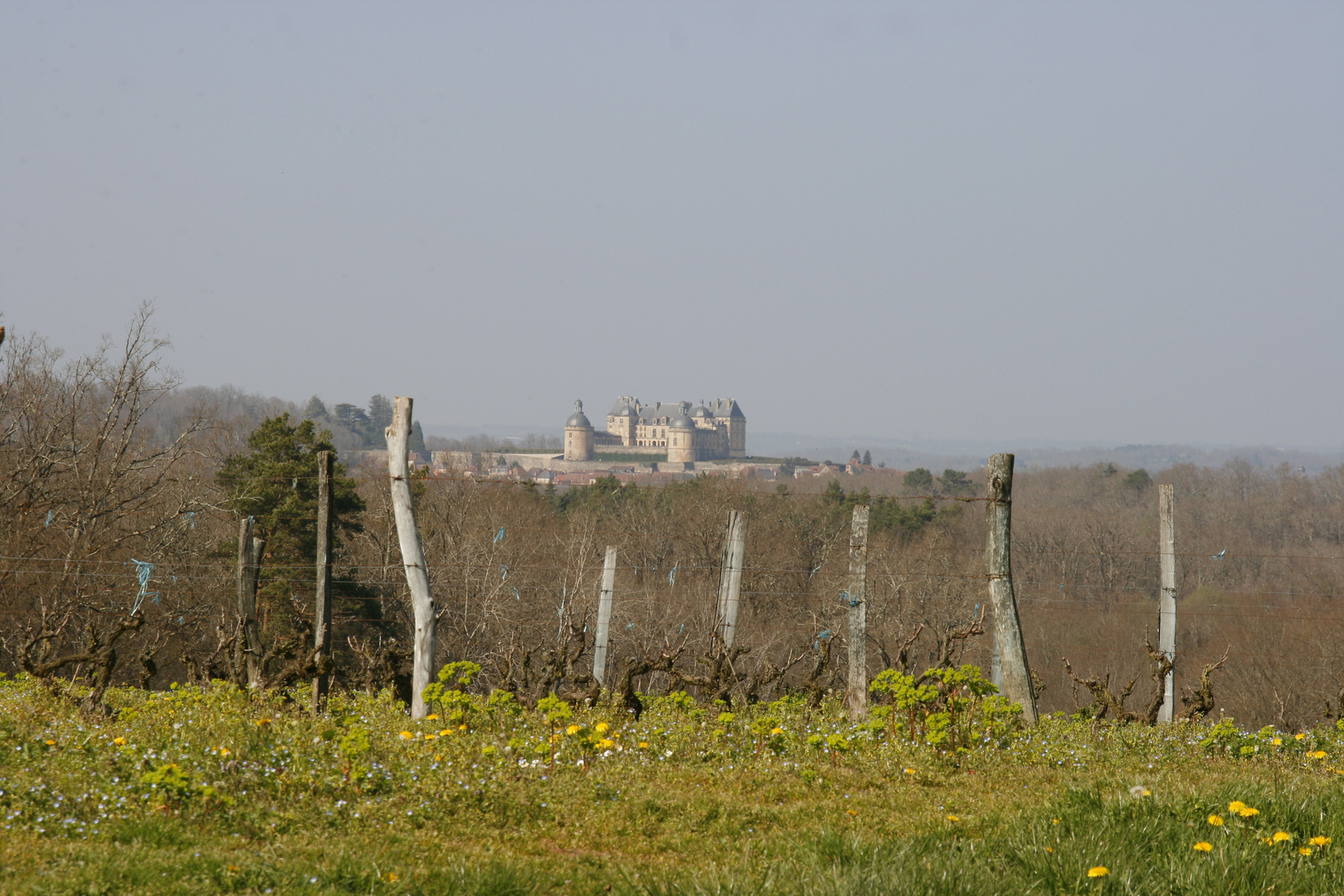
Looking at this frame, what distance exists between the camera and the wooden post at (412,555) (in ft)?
31.3

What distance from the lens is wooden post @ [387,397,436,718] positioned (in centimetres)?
955

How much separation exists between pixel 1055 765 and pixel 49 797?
6577 millimetres

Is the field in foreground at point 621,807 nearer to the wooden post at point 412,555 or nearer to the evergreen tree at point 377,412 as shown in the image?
the wooden post at point 412,555

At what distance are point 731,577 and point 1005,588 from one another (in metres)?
3.45

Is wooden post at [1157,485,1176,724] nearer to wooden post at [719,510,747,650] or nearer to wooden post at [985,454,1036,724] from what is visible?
wooden post at [985,454,1036,724]

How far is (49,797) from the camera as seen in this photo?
203 inches

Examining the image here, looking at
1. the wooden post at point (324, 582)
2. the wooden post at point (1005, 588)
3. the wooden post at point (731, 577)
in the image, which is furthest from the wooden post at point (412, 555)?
the wooden post at point (1005, 588)

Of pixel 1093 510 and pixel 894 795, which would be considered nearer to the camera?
pixel 894 795

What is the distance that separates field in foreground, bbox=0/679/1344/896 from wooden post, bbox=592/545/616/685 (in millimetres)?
5152

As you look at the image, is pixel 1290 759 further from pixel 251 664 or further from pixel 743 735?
pixel 251 664

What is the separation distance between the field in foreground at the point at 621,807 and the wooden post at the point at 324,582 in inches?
57.3

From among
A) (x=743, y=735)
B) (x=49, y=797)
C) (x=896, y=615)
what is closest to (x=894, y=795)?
(x=743, y=735)

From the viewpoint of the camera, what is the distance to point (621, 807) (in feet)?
19.1

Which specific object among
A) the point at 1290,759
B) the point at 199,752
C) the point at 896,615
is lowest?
the point at 896,615
